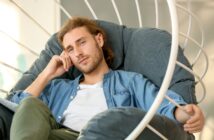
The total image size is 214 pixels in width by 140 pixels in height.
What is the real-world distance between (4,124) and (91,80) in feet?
1.64

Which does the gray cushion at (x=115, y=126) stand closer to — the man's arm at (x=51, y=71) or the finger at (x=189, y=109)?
the finger at (x=189, y=109)

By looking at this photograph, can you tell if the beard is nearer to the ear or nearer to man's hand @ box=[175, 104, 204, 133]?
the ear

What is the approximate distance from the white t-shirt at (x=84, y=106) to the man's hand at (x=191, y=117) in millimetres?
411

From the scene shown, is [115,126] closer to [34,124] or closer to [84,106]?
[34,124]

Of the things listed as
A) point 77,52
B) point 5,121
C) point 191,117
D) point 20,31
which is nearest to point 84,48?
point 77,52

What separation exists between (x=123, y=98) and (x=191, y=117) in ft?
1.47

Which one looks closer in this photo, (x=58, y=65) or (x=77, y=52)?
(x=77, y=52)

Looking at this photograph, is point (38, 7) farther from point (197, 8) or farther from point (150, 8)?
point (197, 8)

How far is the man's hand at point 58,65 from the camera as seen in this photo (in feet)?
5.20

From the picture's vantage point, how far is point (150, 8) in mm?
2043

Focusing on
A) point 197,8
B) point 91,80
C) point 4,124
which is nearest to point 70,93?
point 91,80

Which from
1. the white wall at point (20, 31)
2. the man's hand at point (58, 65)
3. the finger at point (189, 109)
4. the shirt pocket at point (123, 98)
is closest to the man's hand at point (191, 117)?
the finger at point (189, 109)

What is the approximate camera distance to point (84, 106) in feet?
4.72

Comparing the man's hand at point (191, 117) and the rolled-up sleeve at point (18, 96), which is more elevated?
the man's hand at point (191, 117)
